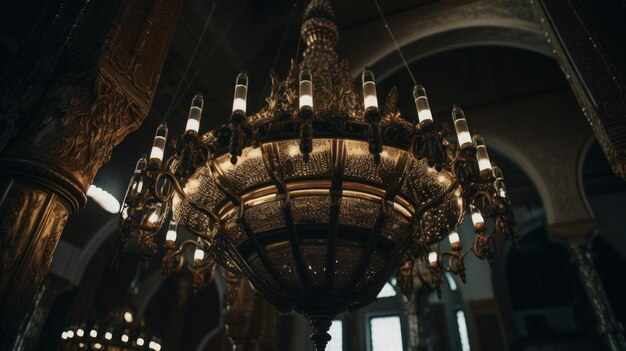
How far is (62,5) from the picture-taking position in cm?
316

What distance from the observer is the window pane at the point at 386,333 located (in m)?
9.72

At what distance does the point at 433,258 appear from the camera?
357 cm

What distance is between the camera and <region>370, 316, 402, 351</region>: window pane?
972cm

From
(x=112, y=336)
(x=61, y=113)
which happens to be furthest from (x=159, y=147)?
(x=112, y=336)

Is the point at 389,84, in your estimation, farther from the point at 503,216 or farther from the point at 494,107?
the point at 503,216

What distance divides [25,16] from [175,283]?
776 cm

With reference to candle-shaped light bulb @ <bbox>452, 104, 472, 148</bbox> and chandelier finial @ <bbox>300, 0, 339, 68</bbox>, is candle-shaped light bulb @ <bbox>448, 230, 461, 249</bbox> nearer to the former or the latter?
candle-shaped light bulb @ <bbox>452, 104, 472, 148</bbox>

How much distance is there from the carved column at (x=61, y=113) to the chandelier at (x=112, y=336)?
16.3 feet

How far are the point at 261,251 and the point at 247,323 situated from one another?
2.39m

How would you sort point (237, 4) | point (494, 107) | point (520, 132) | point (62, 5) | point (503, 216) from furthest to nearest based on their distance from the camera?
point (494, 107) → point (520, 132) → point (237, 4) → point (62, 5) → point (503, 216)

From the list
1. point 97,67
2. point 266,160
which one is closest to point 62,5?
point 97,67

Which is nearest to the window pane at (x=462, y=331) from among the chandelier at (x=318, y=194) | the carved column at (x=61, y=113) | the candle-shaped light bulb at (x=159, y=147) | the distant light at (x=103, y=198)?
the distant light at (x=103, y=198)

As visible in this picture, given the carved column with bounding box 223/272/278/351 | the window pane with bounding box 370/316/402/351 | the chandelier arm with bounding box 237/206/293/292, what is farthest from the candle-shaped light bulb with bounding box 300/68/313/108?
the window pane with bounding box 370/316/402/351

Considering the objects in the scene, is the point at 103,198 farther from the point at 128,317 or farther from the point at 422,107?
the point at 422,107
